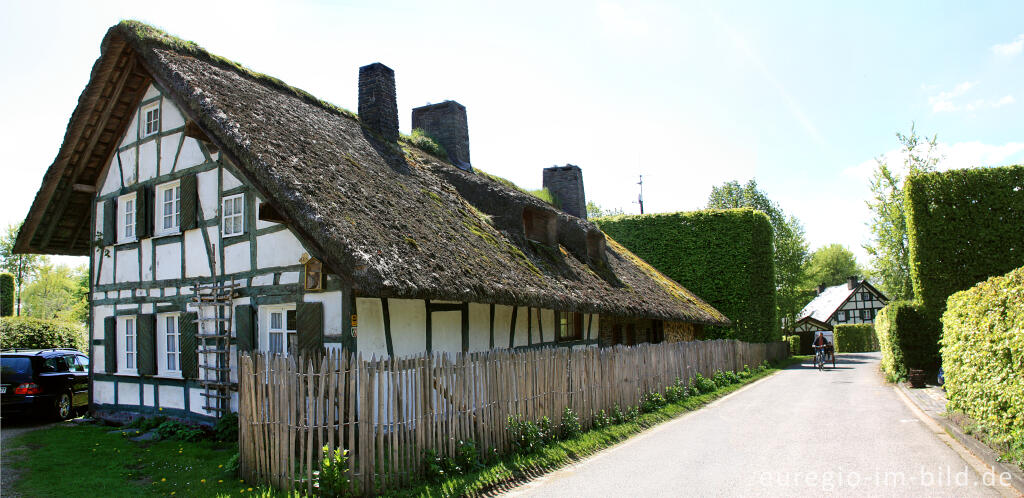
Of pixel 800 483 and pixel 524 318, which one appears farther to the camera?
pixel 524 318

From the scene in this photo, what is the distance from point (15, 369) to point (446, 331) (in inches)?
335

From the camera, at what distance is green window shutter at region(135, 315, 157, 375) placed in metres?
11.6

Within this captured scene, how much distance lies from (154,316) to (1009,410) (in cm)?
1321

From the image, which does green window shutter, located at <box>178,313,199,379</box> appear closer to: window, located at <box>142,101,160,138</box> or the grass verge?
window, located at <box>142,101,160,138</box>

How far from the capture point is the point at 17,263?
4562 centimetres

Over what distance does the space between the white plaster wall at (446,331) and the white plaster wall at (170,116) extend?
5.92 meters

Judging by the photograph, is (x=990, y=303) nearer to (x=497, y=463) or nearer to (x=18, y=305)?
(x=497, y=463)

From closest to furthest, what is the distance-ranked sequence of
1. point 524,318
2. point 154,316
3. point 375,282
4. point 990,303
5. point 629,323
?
1. point 375,282
2. point 990,303
3. point 154,316
4. point 524,318
5. point 629,323

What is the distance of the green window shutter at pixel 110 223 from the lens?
496 inches

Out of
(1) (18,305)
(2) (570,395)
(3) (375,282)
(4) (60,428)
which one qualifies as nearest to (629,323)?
(2) (570,395)

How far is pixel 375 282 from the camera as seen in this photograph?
26.0 ft

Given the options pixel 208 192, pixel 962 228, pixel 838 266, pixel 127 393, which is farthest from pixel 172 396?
pixel 838 266

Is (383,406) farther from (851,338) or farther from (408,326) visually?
(851,338)

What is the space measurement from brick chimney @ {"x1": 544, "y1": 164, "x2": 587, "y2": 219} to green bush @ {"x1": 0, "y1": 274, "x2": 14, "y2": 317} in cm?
2395
